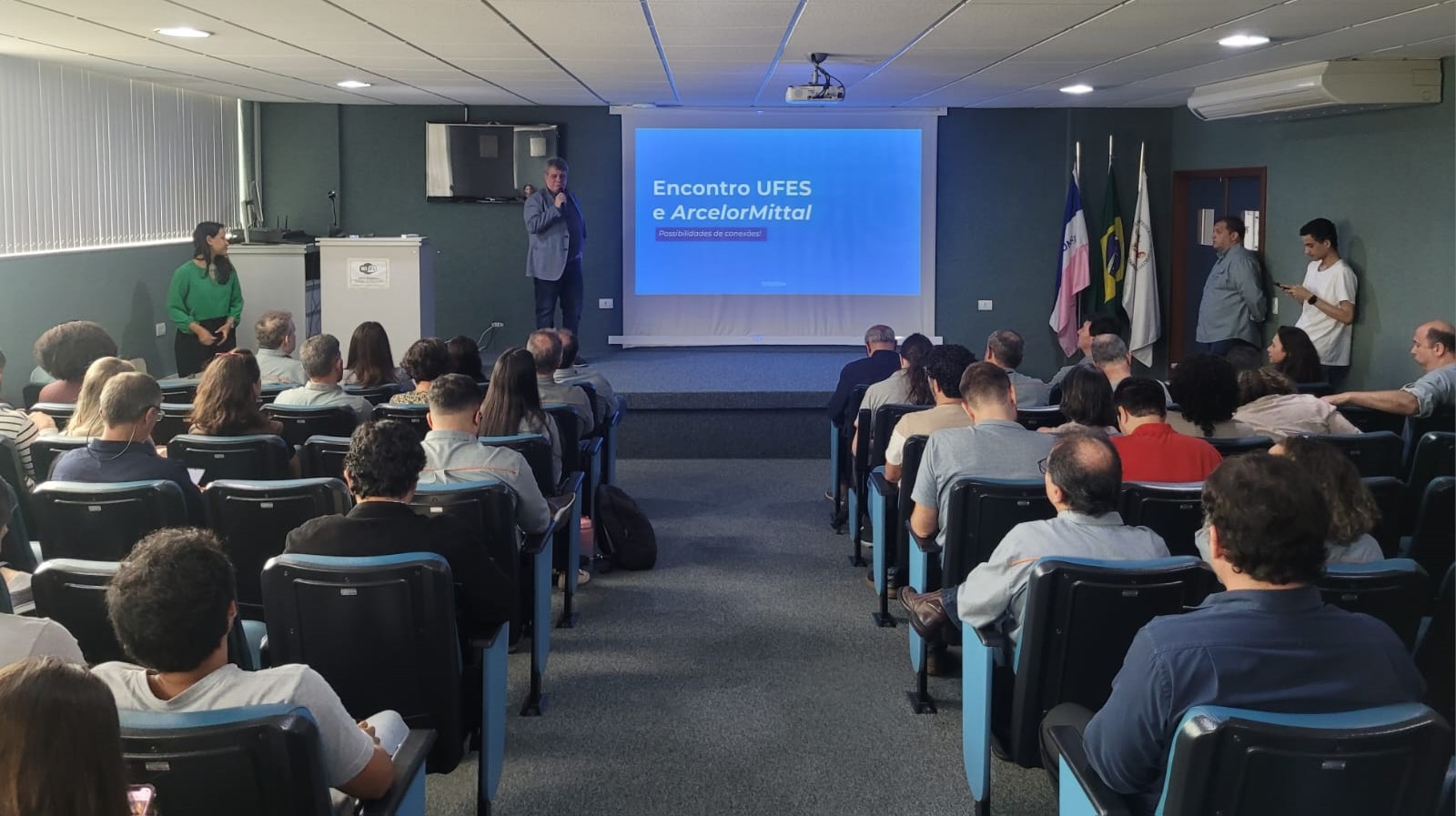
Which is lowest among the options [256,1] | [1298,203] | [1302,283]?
[1302,283]

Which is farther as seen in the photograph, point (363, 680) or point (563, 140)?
point (563, 140)

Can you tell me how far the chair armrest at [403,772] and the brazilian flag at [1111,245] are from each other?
1001 cm

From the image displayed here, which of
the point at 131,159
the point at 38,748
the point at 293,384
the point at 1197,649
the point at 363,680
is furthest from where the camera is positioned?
the point at 131,159

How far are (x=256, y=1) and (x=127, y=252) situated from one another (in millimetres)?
4647

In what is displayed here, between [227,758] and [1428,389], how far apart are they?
223 inches

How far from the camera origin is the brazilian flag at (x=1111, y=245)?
37.3ft

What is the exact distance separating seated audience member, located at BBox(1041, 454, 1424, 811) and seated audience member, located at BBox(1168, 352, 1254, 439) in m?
2.45

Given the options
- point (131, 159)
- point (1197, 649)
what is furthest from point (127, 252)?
point (1197, 649)

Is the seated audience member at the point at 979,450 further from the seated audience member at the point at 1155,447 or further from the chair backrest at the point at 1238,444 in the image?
the chair backrest at the point at 1238,444

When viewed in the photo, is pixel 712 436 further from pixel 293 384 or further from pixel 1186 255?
pixel 1186 255

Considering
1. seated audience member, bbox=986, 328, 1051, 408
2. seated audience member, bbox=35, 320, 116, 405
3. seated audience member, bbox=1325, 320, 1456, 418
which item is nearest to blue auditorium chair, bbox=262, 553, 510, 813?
seated audience member, bbox=35, 320, 116, 405

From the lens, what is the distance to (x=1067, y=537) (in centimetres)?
306

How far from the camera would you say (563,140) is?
11.4 meters

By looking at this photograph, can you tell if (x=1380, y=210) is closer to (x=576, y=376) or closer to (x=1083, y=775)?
(x=576, y=376)
